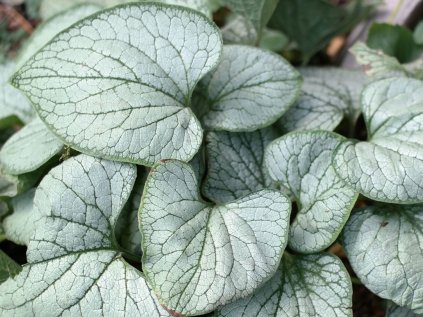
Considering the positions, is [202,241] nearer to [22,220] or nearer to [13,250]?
[22,220]

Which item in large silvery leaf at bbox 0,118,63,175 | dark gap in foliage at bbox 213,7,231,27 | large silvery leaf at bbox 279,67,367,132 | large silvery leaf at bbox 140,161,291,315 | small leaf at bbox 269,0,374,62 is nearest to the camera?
large silvery leaf at bbox 140,161,291,315

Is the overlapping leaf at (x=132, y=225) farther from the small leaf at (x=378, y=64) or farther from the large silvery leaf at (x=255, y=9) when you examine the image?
the small leaf at (x=378, y=64)

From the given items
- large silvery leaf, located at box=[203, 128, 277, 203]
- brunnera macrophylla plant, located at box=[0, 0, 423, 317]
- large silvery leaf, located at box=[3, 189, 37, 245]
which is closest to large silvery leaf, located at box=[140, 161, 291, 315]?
brunnera macrophylla plant, located at box=[0, 0, 423, 317]

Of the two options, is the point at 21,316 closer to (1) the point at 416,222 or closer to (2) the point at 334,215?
(2) the point at 334,215

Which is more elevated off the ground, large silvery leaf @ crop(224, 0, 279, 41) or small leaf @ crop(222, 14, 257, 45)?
large silvery leaf @ crop(224, 0, 279, 41)

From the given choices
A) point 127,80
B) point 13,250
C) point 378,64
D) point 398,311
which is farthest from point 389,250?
point 13,250

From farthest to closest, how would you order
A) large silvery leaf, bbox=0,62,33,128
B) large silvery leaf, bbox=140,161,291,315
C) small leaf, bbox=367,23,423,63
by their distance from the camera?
small leaf, bbox=367,23,423,63 → large silvery leaf, bbox=0,62,33,128 → large silvery leaf, bbox=140,161,291,315

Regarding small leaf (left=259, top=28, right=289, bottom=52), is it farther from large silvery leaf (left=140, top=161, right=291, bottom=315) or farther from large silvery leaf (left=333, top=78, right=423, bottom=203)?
large silvery leaf (left=140, top=161, right=291, bottom=315)
